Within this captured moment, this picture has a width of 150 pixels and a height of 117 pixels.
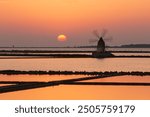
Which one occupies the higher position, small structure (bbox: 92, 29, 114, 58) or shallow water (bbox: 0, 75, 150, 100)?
small structure (bbox: 92, 29, 114, 58)

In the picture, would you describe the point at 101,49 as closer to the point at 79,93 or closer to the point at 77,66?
the point at 77,66

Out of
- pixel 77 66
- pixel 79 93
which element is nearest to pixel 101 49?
pixel 77 66

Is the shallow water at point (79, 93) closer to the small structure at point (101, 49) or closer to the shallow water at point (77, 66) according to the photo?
the shallow water at point (77, 66)

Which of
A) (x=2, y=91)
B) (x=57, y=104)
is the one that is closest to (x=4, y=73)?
(x=2, y=91)

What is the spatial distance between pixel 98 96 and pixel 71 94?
1.16m

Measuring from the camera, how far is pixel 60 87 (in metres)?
17.6

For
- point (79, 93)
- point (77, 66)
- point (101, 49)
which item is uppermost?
point (101, 49)

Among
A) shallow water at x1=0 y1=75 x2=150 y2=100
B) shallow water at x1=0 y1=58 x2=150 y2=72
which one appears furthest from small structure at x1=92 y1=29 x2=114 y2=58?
shallow water at x1=0 y1=75 x2=150 y2=100

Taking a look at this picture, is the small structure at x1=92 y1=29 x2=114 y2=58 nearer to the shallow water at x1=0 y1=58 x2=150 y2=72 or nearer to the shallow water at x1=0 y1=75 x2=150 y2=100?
the shallow water at x1=0 y1=58 x2=150 y2=72

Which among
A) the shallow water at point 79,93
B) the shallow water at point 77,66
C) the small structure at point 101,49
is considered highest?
the small structure at point 101,49

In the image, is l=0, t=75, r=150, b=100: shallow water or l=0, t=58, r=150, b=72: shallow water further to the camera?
l=0, t=58, r=150, b=72: shallow water

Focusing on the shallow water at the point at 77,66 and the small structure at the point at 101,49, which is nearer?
the shallow water at the point at 77,66

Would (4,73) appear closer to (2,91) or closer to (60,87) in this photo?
(60,87)

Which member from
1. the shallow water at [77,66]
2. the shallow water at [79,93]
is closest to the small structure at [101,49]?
the shallow water at [77,66]
